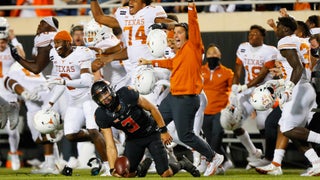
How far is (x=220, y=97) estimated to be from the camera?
52.0ft

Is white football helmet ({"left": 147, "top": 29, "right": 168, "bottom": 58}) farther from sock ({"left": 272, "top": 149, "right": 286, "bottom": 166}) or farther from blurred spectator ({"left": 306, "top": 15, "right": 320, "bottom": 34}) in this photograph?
blurred spectator ({"left": 306, "top": 15, "right": 320, "bottom": 34})

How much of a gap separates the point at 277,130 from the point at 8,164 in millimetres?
4754

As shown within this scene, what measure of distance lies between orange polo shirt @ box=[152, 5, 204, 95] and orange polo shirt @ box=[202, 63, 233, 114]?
7.88ft

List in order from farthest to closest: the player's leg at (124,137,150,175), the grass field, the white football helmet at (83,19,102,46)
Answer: the white football helmet at (83,19,102,46) < the grass field < the player's leg at (124,137,150,175)

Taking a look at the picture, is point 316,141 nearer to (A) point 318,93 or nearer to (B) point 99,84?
(A) point 318,93

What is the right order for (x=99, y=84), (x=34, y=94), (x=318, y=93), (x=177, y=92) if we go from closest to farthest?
(x=99, y=84)
(x=177, y=92)
(x=318, y=93)
(x=34, y=94)

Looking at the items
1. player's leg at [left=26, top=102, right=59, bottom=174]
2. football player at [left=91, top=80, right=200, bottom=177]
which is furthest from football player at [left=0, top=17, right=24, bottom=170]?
football player at [left=91, top=80, right=200, bottom=177]

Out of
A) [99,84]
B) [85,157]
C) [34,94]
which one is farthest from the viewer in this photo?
[85,157]

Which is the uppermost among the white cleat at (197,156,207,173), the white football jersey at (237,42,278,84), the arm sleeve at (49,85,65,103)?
the white football jersey at (237,42,278,84)

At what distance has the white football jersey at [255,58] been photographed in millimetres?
15383

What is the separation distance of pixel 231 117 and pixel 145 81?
2190 mm

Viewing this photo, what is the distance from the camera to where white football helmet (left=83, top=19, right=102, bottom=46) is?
48.8ft

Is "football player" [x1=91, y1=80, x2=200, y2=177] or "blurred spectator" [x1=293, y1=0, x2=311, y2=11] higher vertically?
"blurred spectator" [x1=293, y1=0, x2=311, y2=11]

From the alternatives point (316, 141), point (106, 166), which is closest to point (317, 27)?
point (316, 141)
